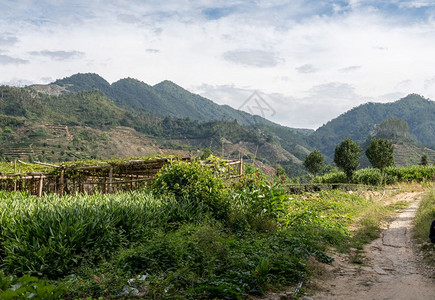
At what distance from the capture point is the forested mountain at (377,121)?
110 metres

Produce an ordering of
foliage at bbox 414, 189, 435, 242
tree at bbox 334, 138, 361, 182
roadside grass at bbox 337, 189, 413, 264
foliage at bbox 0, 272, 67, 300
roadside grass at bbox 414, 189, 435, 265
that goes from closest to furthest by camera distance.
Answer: foliage at bbox 0, 272, 67, 300 < roadside grass at bbox 414, 189, 435, 265 < roadside grass at bbox 337, 189, 413, 264 < foliage at bbox 414, 189, 435, 242 < tree at bbox 334, 138, 361, 182

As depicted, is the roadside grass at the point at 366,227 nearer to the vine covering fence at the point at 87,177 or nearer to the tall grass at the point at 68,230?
the tall grass at the point at 68,230

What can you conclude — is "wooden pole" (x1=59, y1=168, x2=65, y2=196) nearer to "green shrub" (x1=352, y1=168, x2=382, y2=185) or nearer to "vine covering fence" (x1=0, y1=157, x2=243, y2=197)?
"vine covering fence" (x1=0, y1=157, x2=243, y2=197)

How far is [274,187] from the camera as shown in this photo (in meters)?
7.94

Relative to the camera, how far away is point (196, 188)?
7.54m

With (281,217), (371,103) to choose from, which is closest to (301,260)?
(281,217)

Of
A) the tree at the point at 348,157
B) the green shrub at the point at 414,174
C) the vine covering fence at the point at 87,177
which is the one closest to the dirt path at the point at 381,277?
the vine covering fence at the point at 87,177

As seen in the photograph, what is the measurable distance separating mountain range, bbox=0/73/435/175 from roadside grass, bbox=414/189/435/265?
3.84m

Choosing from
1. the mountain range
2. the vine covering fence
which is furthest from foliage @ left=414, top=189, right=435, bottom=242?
the vine covering fence

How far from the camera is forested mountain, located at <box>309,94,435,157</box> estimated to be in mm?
109637

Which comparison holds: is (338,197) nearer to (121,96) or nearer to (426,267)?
(426,267)

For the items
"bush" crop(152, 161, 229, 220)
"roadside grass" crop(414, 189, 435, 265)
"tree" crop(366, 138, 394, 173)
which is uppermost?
"tree" crop(366, 138, 394, 173)

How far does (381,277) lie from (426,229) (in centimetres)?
316

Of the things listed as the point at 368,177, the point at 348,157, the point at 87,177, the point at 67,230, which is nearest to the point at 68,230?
the point at 67,230
